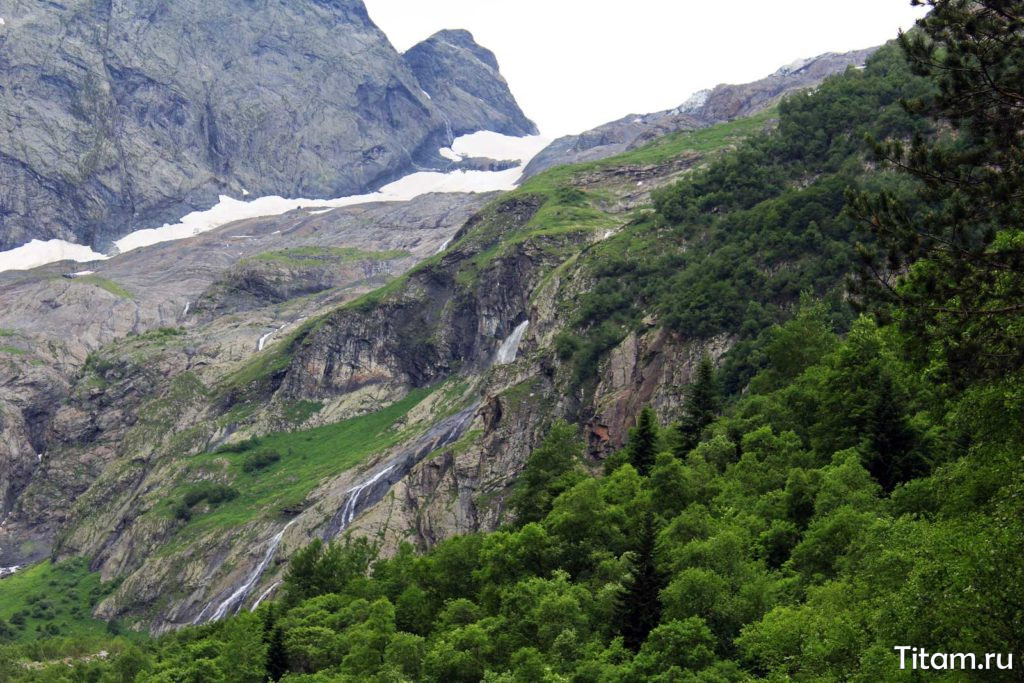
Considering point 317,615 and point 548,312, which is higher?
point 548,312

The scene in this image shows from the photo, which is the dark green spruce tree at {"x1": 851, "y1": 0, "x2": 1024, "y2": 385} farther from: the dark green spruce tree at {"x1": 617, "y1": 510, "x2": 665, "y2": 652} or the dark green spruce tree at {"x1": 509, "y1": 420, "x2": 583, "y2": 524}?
the dark green spruce tree at {"x1": 509, "y1": 420, "x2": 583, "y2": 524}

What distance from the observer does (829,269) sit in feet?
365

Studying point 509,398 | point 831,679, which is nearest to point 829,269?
point 509,398

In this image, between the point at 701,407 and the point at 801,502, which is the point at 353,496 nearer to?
the point at 701,407

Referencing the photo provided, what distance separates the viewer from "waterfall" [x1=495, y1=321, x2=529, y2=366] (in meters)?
179

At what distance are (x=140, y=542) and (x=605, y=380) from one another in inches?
4028

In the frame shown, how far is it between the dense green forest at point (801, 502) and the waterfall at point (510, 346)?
58180mm

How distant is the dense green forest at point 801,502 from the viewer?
32.6m

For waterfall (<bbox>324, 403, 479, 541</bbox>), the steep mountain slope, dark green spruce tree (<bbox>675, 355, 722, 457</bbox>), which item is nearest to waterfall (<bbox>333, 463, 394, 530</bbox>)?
waterfall (<bbox>324, 403, 479, 541</bbox>)

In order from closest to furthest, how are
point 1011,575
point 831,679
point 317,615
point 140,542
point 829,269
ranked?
point 1011,575 → point 831,679 → point 317,615 → point 829,269 → point 140,542

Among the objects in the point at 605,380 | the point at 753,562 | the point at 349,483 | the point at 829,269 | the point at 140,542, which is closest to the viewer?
the point at 753,562

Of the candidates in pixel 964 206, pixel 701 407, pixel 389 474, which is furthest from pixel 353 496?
pixel 964 206

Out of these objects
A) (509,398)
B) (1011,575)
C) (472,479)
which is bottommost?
(472,479)

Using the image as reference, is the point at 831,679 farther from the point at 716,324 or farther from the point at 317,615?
the point at 716,324
